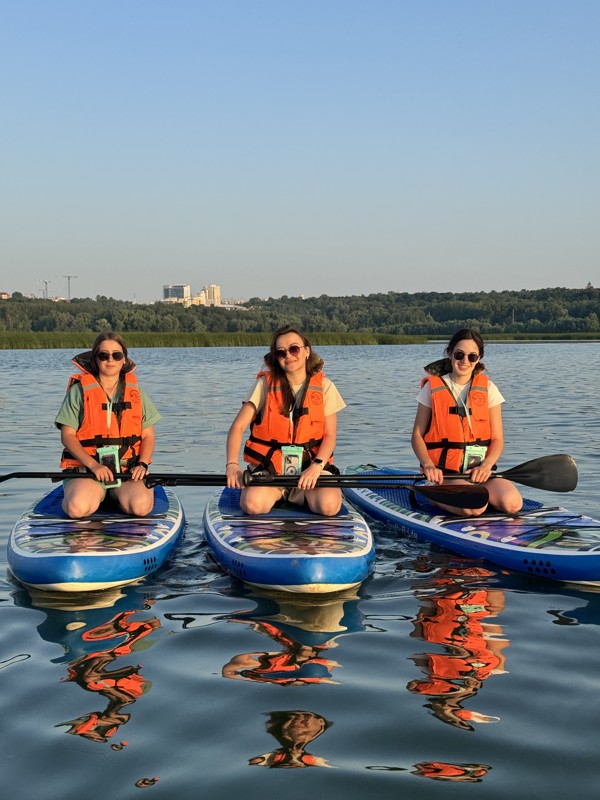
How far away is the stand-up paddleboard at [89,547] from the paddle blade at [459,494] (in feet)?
5.46

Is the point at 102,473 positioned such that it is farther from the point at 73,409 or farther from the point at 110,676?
the point at 110,676

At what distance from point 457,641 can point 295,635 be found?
0.74 meters

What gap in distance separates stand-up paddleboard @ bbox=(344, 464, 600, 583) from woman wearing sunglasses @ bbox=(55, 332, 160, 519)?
1820mm

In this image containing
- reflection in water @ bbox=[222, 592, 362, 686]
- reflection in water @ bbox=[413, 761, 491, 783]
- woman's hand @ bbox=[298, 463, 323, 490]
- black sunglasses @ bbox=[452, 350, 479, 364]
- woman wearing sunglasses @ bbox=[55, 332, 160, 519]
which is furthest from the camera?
black sunglasses @ bbox=[452, 350, 479, 364]

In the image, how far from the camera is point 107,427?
19.2 ft

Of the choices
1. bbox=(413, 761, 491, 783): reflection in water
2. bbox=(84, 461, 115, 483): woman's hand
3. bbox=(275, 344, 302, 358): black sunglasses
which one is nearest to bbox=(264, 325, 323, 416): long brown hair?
bbox=(275, 344, 302, 358): black sunglasses

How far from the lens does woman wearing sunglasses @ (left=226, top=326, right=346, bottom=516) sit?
18.9 ft

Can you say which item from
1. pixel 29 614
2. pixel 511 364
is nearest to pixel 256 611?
pixel 29 614

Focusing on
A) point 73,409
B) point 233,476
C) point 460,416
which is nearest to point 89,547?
point 233,476

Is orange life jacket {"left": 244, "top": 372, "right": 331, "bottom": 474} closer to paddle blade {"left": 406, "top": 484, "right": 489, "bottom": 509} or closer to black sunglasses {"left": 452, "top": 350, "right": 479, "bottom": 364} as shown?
paddle blade {"left": 406, "top": 484, "right": 489, "bottom": 509}

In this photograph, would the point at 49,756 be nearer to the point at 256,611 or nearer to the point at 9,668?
the point at 9,668

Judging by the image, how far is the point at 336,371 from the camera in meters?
29.3

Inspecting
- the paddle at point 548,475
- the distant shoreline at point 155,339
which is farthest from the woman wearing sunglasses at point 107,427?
the distant shoreline at point 155,339

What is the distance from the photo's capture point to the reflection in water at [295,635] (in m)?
3.65
